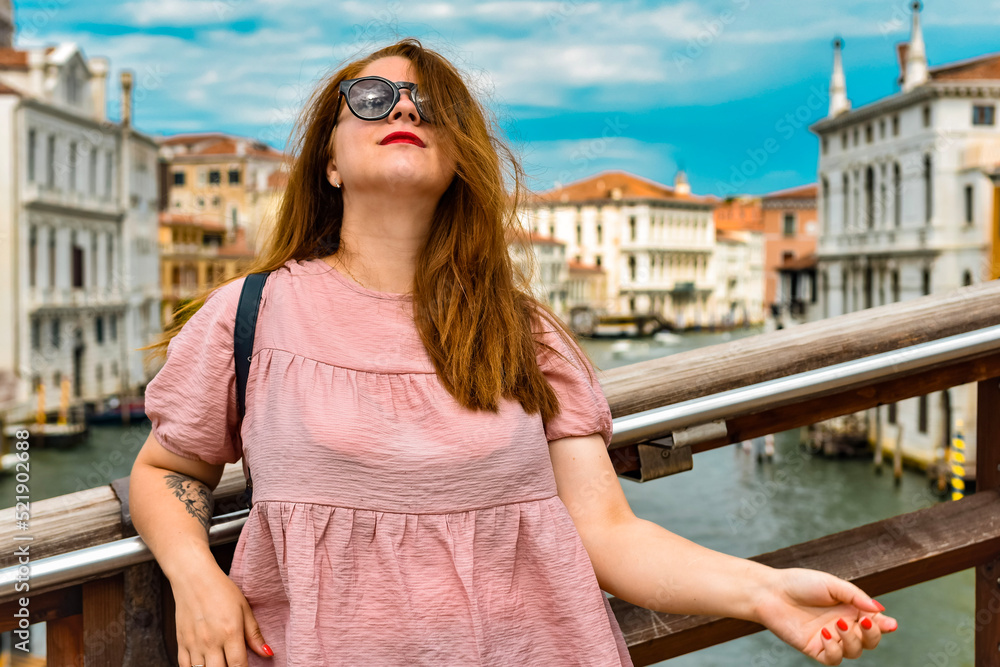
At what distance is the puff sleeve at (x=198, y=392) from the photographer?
876mm

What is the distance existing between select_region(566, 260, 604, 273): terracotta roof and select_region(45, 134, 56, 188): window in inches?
1375

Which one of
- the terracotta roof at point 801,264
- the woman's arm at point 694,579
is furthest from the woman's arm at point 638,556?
the terracotta roof at point 801,264

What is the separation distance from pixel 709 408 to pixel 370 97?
474mm

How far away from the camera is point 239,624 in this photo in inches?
32.8

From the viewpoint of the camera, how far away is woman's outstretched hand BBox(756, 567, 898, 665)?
0.78 m

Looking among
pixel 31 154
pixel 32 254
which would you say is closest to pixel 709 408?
pixel 31 154

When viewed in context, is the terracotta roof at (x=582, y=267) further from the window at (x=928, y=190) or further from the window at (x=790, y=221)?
the window at (x=928, y=190)

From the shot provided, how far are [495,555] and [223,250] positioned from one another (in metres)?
32.2

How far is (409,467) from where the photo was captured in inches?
33.3

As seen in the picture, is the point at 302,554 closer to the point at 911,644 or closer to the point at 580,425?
the point at 580,425

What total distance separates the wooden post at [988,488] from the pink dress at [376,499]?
572 mm

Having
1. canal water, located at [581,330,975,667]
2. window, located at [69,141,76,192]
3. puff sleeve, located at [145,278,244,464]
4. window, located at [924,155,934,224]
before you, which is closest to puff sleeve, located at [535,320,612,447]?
puff sleeve, located at [145,278,244,464]

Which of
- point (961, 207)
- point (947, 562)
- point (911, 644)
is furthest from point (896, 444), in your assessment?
point (947, 562)

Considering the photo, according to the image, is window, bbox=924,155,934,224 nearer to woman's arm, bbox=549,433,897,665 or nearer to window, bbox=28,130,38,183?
window, bbox=28,130,38,183
